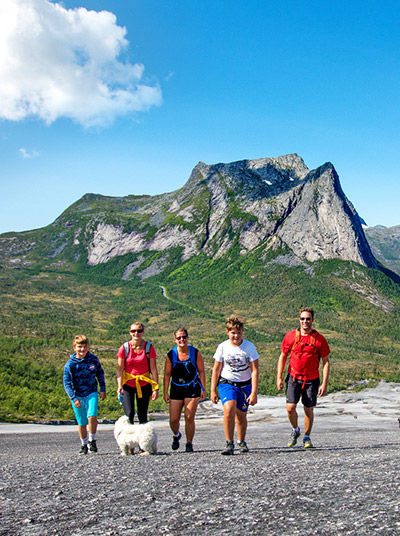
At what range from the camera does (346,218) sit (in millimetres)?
168375

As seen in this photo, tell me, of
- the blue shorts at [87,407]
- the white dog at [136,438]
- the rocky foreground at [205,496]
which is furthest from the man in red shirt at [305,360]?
the blue shorts at [87,407]

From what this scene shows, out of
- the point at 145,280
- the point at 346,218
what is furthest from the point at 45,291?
the point at 346,218

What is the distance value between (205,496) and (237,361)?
399cm

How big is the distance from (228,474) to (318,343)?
14.0 feet

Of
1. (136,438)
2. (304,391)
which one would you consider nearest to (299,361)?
(304,391)

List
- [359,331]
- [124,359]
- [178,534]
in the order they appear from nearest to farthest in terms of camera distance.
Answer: [178,534] < [124,359] < [359,331]

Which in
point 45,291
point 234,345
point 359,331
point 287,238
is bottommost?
point 359,331

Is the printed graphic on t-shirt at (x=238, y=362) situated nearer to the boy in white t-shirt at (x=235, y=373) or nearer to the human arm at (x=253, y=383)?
the boy in white t-shirt at (x=235, y=373)

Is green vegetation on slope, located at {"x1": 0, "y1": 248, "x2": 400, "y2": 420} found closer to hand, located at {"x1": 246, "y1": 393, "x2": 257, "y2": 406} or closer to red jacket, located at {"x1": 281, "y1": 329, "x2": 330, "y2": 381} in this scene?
hand, located at {"x1": 246, "y1": 393, "x2": 257, "y2": 406}

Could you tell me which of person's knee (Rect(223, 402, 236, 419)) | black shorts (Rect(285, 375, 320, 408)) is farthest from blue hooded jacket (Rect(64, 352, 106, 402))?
black shorts (Rect(285, 375, 320, 408))

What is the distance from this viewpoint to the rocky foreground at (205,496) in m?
4.36

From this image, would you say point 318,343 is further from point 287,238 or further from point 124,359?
point 287,238

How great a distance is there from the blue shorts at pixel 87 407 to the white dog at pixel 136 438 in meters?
0.79

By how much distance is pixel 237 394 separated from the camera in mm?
9328
